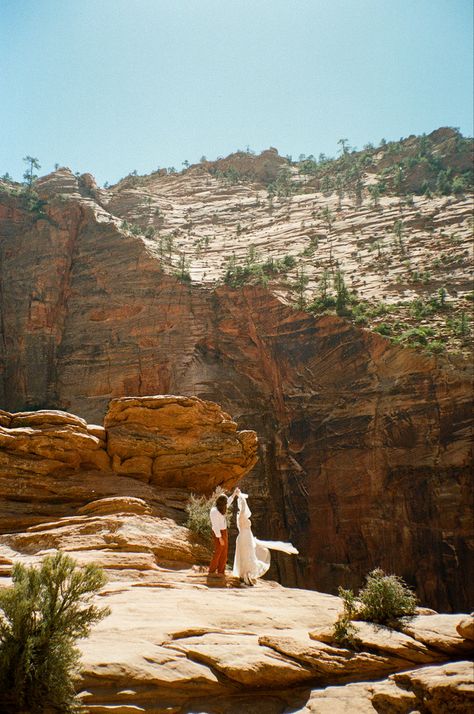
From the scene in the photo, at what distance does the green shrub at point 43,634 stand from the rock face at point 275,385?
402 inches

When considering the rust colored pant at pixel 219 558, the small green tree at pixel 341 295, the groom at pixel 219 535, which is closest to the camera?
the groom at pixel 219 535

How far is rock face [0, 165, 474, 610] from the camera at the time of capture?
88.6 ft

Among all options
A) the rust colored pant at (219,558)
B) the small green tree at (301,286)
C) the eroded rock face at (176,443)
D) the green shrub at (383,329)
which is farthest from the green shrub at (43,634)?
the small green tree at (301,286)

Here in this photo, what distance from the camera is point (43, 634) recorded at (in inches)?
250

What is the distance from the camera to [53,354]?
36375 millimetres

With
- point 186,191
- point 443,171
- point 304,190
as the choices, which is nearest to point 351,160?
point 304,190

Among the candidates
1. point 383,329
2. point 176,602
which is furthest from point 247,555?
point 383,329

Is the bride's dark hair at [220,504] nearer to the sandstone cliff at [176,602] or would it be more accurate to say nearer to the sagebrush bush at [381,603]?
the sandstone cliff at [176,602]

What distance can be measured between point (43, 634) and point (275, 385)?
89.8ft

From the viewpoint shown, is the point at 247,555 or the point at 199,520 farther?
the point at 199,520

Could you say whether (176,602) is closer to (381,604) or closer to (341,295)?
(381,604)

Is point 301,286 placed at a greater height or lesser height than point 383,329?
greater

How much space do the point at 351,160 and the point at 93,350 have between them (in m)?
39.1

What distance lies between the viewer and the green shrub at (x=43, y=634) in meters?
5.94
